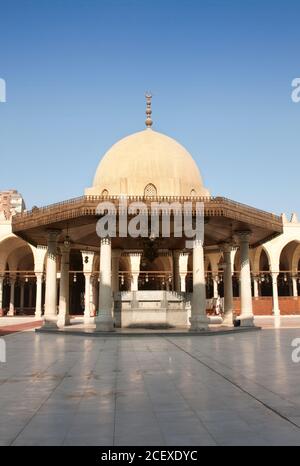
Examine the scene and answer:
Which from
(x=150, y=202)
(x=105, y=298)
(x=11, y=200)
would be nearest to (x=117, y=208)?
(x=150, y=202)

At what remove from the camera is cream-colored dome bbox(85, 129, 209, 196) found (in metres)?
25.7

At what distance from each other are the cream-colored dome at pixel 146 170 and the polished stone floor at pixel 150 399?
48.4 ft

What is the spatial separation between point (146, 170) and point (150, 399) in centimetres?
2020

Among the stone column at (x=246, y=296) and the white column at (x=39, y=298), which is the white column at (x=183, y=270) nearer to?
the white column at (x=39, y=298)

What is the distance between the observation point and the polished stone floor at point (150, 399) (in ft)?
15.3

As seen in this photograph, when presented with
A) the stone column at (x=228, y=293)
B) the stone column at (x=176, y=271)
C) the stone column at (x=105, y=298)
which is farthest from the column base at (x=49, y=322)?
the stone column at (x=228, y=293)

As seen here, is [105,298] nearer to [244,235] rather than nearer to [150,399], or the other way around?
[244,235]

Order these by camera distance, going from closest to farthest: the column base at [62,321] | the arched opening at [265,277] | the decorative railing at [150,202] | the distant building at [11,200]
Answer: the decorative railing at [150,202] → the column base at [62,321] → the arched opening at [265,277] → the distant building at [11,200]

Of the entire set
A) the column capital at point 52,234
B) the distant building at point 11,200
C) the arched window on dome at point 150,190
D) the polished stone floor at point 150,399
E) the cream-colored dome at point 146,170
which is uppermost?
the distant building at point 11,200

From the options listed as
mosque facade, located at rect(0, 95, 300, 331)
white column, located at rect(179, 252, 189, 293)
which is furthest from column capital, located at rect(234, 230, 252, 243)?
white column, located at rect(179, 252, 189, 293)

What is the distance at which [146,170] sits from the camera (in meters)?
25.8

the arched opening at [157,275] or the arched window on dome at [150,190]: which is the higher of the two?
the arched window on dome at [150,190]

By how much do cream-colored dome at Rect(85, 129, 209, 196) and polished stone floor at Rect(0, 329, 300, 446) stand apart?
48.4 ft
